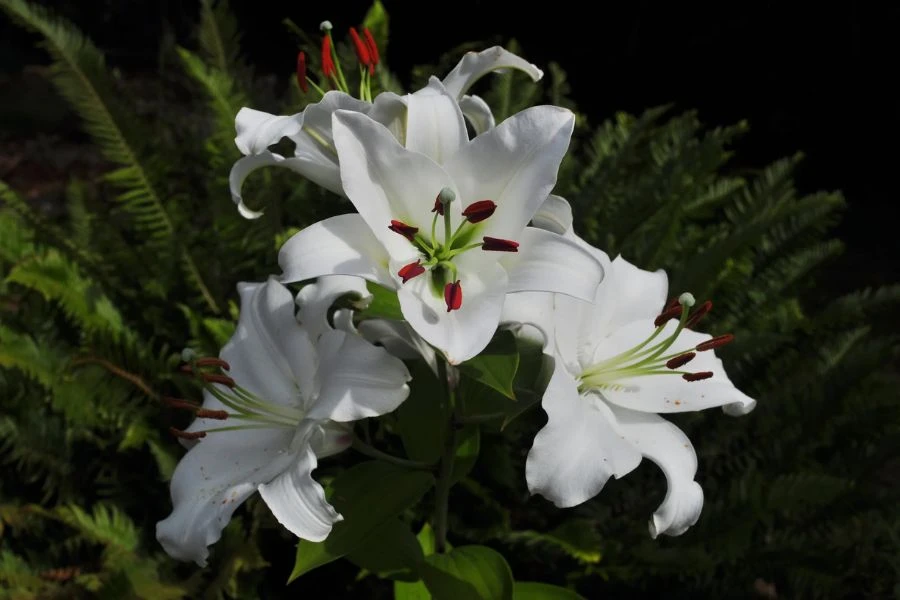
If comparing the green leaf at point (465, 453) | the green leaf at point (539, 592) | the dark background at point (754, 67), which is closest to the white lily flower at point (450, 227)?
the green leaf at point (465, 453)

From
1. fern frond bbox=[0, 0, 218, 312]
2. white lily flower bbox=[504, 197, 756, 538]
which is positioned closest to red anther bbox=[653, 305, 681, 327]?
white lily flower bbox=[504, 197, 756, 538]

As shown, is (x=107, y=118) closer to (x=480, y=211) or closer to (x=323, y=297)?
(x=323, y=297)

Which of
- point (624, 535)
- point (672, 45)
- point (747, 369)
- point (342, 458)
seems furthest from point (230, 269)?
point (672, 45)

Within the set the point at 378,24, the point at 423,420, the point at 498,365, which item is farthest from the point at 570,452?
the point at 378,24

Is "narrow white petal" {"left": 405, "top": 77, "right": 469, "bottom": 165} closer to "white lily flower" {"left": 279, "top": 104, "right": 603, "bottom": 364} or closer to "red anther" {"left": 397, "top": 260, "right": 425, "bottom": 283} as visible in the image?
"white lily flower" {"left": 279, "top": 104, "right": 603, "bottom": 364}

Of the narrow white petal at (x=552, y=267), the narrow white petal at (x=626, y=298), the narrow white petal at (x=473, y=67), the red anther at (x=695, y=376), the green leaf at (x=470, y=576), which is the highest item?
the narrow white petal at (x=473, y=67)

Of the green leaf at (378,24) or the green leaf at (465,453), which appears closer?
the green leaf at (465,453)

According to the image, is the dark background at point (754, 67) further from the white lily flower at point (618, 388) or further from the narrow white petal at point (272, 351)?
the narrow white petal at point (272, 351)
